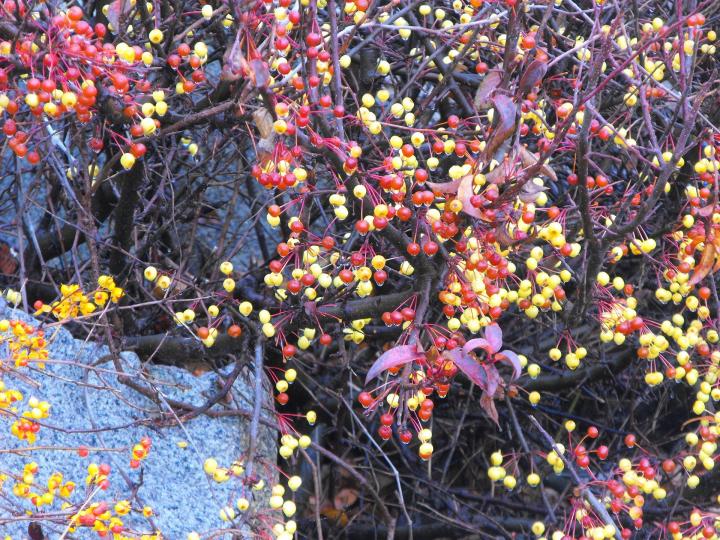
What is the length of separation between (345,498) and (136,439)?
878mm

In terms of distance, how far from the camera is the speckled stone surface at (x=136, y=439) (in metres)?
1.95

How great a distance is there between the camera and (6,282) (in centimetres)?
254

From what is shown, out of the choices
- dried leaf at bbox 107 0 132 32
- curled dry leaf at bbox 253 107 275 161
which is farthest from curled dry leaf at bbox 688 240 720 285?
dried leaf at bbox 107 0 132 32

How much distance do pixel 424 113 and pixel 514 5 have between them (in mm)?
621

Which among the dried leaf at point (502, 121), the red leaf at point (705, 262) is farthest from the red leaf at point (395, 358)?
the red leaf at point (705, 262)

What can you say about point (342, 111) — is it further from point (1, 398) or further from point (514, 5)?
point (1, 398)

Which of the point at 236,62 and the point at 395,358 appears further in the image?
the point at 395,358

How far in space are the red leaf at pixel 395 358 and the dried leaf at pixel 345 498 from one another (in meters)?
1.22

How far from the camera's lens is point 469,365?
161 centimetres

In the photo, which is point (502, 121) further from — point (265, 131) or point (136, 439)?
point (136, 439)

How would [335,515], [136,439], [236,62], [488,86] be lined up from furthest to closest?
[335,515] < [136,439] < [488,86] < [236,62]

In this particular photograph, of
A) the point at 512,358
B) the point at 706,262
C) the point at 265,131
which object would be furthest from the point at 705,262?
the point at 265,131

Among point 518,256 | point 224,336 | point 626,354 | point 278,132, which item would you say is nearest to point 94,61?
point 278,132

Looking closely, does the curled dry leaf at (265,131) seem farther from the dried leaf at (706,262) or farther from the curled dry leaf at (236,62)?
the dried leaf at (706,262)
